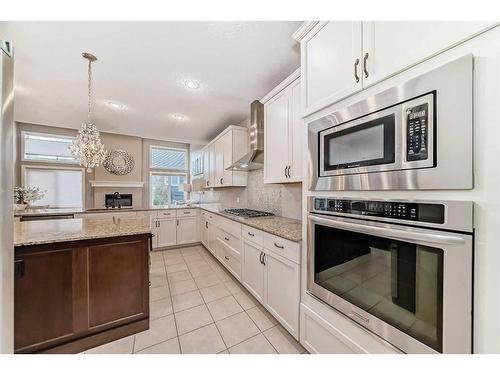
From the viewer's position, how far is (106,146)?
4406 mm

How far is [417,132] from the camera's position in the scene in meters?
0.76

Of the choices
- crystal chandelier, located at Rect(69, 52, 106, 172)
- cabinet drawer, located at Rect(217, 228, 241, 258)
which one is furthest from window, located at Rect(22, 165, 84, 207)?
cabinet drawer, located at Rect(217, 228, 241, 258)

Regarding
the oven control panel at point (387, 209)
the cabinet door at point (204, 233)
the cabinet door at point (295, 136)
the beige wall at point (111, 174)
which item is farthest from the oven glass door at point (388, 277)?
the beige wall at point (111, 174)

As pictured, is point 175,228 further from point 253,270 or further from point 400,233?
point 400,233

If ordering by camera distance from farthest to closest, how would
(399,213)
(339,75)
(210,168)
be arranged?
(210,168), (339,75), (399,213)

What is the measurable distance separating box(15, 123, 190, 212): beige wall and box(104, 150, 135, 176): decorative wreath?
0.28 ft

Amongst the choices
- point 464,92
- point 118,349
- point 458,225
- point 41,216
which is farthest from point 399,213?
point 41,216

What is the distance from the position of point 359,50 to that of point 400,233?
0.95 meters

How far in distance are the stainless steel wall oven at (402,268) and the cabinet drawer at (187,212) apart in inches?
137

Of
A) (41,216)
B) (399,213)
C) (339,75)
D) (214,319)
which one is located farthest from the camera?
(41,216)

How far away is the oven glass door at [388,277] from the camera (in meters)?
0.73

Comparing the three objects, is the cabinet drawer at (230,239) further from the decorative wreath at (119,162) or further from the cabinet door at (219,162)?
the decorative wreath at (119,162)
